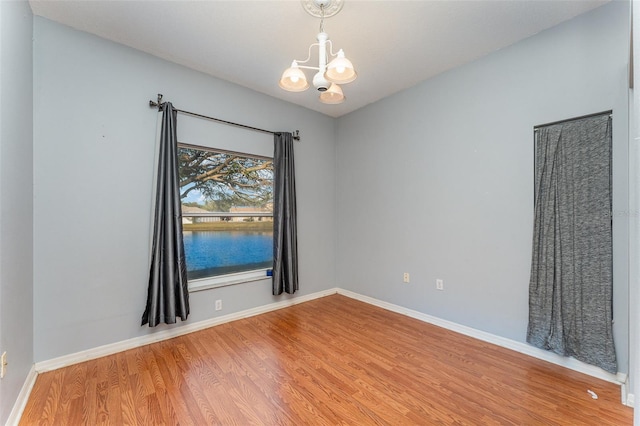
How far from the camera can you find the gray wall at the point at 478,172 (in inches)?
80.1

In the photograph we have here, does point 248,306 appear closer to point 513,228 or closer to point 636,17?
point 513,228

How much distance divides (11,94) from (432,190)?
3.47 m

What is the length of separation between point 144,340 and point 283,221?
186 cm

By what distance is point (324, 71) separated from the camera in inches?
68.6

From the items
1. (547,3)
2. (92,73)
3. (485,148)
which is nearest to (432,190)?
(485,148)

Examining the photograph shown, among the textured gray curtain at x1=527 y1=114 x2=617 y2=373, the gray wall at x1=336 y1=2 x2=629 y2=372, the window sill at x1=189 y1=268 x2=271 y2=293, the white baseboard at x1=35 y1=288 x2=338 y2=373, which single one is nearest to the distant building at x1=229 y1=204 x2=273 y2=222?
the window sill at x1=189 y1=268 x2=271 y2=293

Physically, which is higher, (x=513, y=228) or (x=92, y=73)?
(x=92, y=73)

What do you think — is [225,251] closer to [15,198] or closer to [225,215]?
[225,215]

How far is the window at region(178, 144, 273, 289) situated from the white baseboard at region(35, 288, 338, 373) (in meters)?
0.40

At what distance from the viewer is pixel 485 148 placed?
106 inches

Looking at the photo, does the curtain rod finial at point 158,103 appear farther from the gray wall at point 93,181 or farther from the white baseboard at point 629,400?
the white baseboard at point 629,400

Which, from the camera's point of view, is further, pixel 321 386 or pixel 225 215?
pixel 225 215

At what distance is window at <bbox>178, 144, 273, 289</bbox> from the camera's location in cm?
297

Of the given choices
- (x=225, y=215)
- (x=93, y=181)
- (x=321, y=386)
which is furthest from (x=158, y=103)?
(x=321, y=386)
